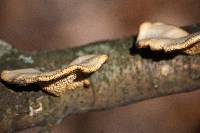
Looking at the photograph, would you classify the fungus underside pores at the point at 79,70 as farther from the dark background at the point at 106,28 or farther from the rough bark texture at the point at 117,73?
the dark background at the point at 106,28

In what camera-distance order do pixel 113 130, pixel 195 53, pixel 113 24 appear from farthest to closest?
1. pixel 113 24
2. pixel 113 130
3. pixel 195 53

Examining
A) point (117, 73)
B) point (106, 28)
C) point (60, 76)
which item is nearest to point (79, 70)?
point (60, 76)

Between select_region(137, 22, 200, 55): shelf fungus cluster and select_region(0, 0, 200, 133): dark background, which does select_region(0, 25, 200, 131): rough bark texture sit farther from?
select_region(0, 0, 200, 133): dark background

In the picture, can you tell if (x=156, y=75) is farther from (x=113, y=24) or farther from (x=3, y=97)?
(x=113, y=24)

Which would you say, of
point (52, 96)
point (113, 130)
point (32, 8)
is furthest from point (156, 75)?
point (32, 8)

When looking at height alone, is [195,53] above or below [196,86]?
above

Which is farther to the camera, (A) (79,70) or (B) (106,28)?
(B) (106,28)

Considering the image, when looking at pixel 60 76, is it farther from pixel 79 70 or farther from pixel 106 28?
pixel 106 28
